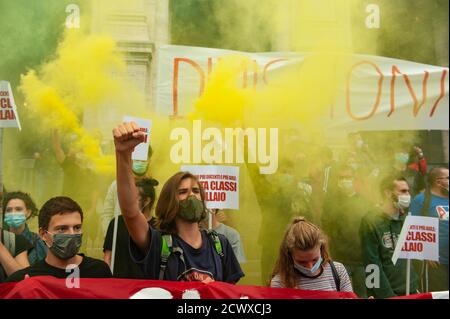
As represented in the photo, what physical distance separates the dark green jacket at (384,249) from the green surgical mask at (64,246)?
A: 67.8 inches

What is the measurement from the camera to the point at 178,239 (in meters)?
2.90

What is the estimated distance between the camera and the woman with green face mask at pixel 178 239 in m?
2.68

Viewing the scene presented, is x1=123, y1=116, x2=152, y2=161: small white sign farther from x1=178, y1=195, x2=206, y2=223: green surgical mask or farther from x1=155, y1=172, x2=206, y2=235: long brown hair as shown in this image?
x1=178, y1=195, x2=206, y2=223: green surgical mask

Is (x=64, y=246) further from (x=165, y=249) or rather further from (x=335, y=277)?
(x=335, y=277)

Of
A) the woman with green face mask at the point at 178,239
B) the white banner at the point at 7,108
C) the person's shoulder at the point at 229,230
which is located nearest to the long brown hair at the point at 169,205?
the woman with green face mask at the point at 178,239

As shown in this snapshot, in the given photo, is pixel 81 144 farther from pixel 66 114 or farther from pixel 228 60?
pixel 228 60

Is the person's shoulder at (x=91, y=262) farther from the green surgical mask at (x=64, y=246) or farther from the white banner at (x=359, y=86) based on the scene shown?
the white banner at (x=359, y=86)

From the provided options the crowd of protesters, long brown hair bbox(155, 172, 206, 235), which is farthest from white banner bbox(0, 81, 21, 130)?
long brown hair bbox(155, 172, 206, 235)

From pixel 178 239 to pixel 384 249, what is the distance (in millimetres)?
1362

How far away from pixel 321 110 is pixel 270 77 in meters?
0.38

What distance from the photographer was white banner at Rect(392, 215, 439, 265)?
3.48 metres

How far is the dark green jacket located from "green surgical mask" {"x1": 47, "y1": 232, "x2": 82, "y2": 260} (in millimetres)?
1723
